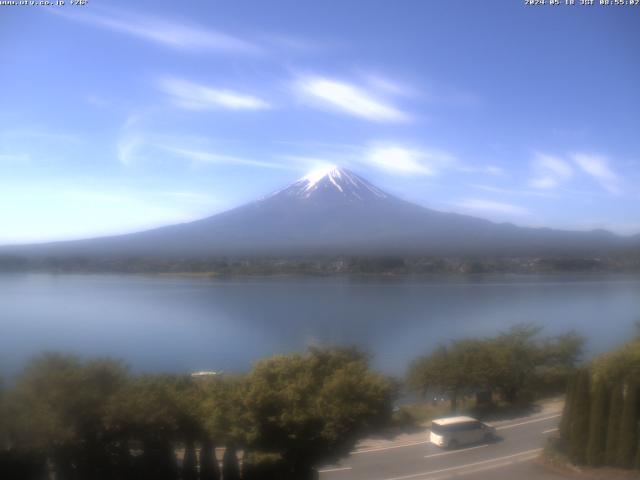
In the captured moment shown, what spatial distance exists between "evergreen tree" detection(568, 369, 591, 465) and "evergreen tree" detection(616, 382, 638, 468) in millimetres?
230

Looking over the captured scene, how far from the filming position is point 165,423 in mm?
3320

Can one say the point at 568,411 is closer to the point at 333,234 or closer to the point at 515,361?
the point at 515,361

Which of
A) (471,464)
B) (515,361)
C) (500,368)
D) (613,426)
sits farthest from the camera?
(515,361)

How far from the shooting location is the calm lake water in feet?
21.2

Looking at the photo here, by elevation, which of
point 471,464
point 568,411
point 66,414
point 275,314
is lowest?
point 471,464

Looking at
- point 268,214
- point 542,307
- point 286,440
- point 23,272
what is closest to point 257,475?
point 286,440

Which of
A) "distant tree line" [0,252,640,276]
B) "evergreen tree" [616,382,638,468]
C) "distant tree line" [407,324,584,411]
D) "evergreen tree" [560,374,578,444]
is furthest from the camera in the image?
"distant tree line" [0,252,640,276]

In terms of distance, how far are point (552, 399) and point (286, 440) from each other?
2889mm

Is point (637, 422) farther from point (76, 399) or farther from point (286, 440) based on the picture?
point (76, 399)

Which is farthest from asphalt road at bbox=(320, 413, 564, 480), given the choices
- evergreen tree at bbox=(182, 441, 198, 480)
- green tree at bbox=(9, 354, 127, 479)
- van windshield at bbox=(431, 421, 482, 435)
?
green tree at bbox=(9, 354, 127, 479)

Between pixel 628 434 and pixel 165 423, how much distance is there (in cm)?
329

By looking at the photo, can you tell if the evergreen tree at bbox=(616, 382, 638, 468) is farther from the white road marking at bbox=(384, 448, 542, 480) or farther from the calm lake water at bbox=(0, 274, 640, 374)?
the calm lake water at bbox=(0, 274, 640, 374)

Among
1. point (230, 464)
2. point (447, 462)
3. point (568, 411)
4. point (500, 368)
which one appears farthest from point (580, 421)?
point (230, 464)

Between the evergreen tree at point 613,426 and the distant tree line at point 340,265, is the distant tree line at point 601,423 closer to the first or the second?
the evergreen tree at point 613,426
